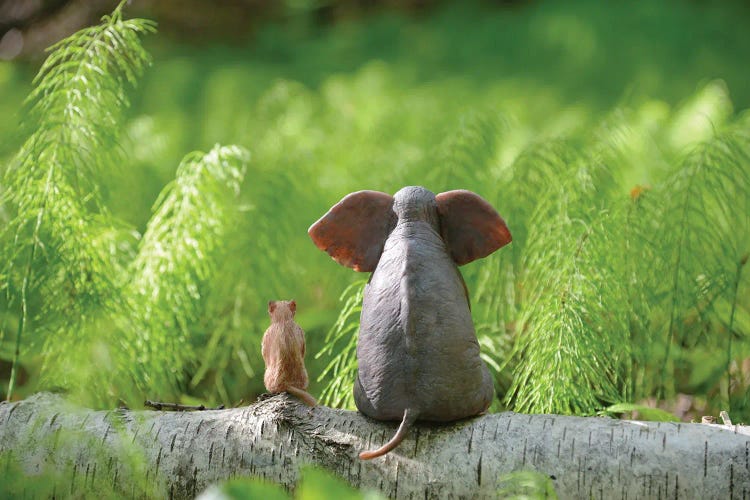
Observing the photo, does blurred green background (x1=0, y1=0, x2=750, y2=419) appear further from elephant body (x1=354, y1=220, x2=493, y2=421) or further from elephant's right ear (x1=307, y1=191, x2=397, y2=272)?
elephant's right ear (x1=307, y1=191, x2=397, y2=272)

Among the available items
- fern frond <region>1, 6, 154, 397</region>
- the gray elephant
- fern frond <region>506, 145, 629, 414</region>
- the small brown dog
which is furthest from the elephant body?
fern frond <region>1, 6, 154, 397</region>

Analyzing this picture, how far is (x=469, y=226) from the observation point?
1540 mm

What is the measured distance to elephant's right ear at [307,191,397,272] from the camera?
60.7 inches

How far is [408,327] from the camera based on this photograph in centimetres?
140

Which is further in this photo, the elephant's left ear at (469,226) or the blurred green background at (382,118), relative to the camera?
the blurred green background at (382,118)

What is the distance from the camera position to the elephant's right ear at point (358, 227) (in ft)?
5.06

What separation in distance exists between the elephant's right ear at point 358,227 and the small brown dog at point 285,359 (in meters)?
0.16

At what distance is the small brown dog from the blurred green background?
34 centimetres

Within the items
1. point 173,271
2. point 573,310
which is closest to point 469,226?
point 573,310

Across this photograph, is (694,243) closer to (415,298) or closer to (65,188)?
(415,298)

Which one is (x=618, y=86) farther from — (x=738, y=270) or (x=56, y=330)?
(x=56, y=330)

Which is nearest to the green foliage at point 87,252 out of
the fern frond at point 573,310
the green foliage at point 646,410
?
the fern frond at point 573,310

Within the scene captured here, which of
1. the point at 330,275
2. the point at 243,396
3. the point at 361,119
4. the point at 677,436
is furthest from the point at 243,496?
the point at 361,119

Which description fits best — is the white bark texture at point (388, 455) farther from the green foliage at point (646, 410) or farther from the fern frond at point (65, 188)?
the fern frond at point (65, 188)
